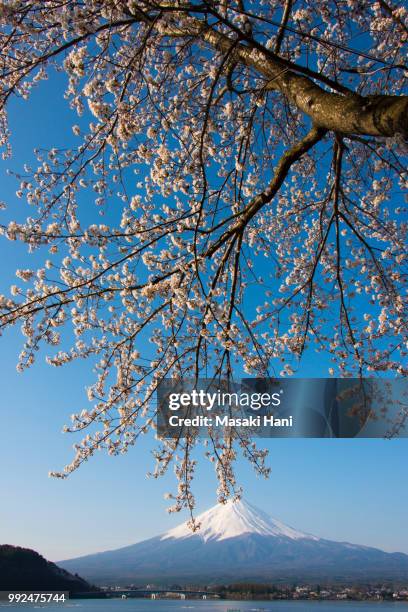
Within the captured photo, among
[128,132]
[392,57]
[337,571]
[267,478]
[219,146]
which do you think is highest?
[392,57]

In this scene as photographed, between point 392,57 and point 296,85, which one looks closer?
point 296,85

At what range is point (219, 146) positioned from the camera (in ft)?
15.0

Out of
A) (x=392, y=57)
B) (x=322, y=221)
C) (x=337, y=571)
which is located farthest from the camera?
(x=337, y=571)

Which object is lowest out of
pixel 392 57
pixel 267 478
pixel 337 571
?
Result: pixel 337 571

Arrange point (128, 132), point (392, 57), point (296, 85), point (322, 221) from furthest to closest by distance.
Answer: point (322, 221) → point (392, 57) → point (128, 132) → point (296, 85)

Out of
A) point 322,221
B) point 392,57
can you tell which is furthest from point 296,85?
point 322,221

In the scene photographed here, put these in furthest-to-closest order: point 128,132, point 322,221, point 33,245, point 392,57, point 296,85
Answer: point 322,221
point 392,57
point 33,245
point 128,132
point 296,85

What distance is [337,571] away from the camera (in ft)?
314

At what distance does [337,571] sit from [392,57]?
356ft

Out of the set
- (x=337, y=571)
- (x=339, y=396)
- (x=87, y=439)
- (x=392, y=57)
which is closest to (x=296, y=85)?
(x=392, y=57)

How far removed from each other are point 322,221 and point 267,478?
2.52m

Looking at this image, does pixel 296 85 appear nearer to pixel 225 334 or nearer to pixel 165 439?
pixel 225 334

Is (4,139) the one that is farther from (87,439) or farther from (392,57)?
(392,57)

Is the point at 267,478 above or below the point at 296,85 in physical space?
below
